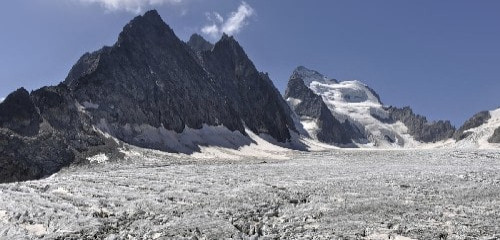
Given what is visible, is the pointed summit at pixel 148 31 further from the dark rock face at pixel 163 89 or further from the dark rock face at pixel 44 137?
the dark rock face at pixel 44 137

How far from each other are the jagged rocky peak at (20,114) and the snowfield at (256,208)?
2899 centimetres

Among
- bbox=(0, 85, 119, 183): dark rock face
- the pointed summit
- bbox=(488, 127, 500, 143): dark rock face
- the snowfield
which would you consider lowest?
the snowfield

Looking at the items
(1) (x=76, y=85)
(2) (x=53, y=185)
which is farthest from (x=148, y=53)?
(2) (x=53, y=185)

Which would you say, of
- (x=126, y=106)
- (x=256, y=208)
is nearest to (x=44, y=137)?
(x=126, y=106)

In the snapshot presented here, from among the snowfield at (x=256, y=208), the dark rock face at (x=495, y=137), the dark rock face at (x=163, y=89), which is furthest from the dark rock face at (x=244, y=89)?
the snowfield at (x=256, y=208)

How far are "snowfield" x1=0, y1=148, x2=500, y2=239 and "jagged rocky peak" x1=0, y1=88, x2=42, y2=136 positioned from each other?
95.1 ft

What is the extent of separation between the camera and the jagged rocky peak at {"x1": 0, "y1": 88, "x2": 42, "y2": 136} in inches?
2699

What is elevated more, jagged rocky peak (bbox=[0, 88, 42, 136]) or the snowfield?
jagged rocky peak (bbox=[0, 88, 42, 136])

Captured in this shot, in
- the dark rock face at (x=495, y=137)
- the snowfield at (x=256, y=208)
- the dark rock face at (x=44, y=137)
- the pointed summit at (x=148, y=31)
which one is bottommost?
the snowfield at (x=256, y=208)

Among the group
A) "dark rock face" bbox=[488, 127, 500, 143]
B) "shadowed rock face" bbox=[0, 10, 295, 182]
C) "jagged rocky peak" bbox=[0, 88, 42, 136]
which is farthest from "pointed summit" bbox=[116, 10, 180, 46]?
"dark rock face" bbox=[488, 127, 500, 143]

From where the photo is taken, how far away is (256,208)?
2967 cm

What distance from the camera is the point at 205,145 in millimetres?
92812

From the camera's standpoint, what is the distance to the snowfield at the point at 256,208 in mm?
25047

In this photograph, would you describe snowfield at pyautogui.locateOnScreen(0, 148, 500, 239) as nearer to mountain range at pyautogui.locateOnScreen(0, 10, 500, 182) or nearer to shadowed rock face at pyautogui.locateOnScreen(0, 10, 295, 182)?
mountain range at pyautogui.locateOnScreen(0, 10, 500, 182)
